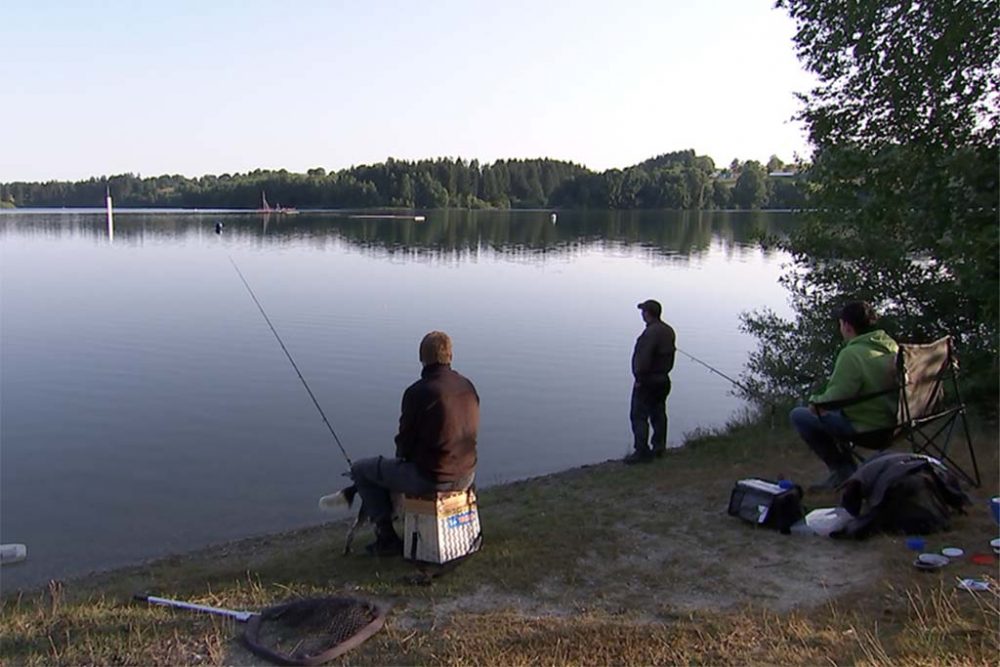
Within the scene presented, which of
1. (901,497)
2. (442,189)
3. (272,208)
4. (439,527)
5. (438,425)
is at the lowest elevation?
(439,527)

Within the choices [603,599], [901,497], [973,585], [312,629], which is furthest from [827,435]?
[312,629]

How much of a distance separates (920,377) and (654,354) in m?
3.02

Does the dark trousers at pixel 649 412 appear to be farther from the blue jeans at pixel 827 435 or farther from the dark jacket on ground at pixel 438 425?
the dark jacket on ground at pixel 438 425

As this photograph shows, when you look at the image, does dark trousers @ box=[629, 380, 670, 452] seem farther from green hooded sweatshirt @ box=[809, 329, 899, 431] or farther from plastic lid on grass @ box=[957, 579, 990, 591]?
plastic lid on grass @ box=[957, 579, 990, 591]

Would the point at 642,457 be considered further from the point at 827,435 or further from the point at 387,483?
the point at 387,483

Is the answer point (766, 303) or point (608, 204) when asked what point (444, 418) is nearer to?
point (766, 303)

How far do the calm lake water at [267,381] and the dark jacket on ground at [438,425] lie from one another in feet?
13.4

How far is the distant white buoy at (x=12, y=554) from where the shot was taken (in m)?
7.56

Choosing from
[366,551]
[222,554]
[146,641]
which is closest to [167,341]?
[222,554]

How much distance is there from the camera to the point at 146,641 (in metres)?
3.93

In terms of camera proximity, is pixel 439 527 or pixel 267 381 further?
pixel 267 381

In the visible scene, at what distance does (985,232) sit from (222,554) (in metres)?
6.56

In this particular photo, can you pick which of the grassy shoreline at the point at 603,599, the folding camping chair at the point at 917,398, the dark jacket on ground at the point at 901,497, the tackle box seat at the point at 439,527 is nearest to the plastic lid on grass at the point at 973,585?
the grassy shoreline at the point at 603,599

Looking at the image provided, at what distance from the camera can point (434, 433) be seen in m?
4.96
